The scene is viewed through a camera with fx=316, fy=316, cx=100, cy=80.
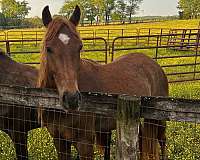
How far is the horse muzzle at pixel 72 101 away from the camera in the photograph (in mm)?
2945

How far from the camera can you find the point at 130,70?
5145 mm

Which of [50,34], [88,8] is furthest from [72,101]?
[88,8]

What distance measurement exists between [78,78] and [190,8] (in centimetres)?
8537

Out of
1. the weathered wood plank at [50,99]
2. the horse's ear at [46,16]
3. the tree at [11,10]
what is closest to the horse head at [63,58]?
the horse's ear at [46,16]

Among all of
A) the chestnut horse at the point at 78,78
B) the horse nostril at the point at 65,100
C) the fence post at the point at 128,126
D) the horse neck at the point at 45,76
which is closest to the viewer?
the fence post at the point at 128,126

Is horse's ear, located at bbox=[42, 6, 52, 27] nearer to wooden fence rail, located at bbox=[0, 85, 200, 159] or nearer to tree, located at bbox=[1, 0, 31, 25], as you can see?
wooden fence rail, located at bbox=[0, 85, 200, 159]

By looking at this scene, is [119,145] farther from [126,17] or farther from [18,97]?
[126,17]

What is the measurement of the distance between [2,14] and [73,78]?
77025 millimetres

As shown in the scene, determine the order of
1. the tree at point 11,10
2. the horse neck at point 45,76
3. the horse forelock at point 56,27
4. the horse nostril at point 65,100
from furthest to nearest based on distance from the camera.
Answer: the tree at point 11,10
the horse neck at point 45,76
the horse forelock at point 56,27
the horse nostril at point 65,100

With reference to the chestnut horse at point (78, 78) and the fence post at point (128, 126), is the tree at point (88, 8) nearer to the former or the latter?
the chestnut horse at point (78, 78)

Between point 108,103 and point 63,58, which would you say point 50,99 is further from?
point 108,103

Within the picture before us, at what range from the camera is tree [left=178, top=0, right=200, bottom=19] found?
82000mm

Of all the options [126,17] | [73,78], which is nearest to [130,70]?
[73,78]

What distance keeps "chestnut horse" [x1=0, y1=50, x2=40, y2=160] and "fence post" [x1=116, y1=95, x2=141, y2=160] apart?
2149 millimetres
